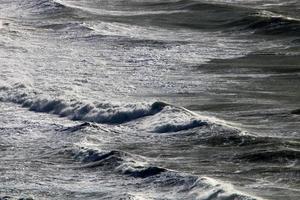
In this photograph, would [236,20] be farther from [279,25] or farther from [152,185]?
[152,185]

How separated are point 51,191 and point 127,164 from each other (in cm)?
225

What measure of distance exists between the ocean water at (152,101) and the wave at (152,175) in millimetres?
38

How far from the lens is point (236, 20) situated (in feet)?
155

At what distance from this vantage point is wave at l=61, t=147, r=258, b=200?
23.5 meters

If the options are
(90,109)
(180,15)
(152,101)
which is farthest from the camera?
(180,15)

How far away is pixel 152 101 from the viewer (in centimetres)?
3281

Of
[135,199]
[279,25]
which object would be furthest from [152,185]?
[279,25]

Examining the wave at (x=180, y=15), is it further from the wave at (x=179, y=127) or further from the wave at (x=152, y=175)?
the wave at (x=152, y=175)

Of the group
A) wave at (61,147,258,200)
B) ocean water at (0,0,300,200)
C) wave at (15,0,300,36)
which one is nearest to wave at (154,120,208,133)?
ocean water at (0,0,300,200)

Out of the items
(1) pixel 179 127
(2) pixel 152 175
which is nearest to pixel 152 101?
(1) pixel 179 127

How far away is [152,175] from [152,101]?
25.1 ft

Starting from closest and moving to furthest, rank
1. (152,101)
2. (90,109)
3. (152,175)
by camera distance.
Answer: (152,175) < (90,109) < (152,101)

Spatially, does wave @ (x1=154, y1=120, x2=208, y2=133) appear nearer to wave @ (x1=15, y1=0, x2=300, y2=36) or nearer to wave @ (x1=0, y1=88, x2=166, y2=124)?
wave @ (x1=0, y1=88, x2=166, y2=124)

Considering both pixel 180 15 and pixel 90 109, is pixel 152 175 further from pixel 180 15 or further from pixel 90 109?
pixel 180 15
